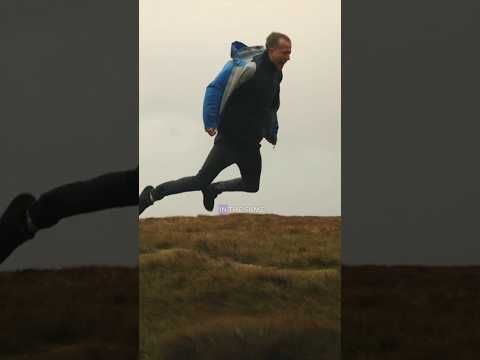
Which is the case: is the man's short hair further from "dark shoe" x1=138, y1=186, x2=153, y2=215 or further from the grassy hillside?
"dark shoe" x1=138, y1=186, x2=153, y2=215

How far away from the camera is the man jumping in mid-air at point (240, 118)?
7.86 metres

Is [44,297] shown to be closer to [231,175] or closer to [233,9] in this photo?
[231,175]

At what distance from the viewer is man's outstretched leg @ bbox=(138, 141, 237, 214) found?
7.81 metres

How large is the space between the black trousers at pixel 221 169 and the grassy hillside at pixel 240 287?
316mm

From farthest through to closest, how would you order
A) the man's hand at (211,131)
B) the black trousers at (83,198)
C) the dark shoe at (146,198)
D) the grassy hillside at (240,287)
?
1. the black trousers at (83,198)
2. the man's hand at (211,131)
3. the dark shoe at (146,198)
4. the grassy hillside at (240,287)

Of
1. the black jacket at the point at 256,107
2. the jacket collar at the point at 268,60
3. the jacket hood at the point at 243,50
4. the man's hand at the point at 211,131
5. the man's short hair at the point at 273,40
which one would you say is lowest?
the man's hand at the point at 211,131

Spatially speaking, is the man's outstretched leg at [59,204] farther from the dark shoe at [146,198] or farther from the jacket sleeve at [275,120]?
the jacket sleeve at [275,120]

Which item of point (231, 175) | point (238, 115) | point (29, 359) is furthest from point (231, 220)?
point (29, 359)

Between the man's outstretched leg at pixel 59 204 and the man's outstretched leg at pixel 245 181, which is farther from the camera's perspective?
the man's outstretched leg at pixel 59 204

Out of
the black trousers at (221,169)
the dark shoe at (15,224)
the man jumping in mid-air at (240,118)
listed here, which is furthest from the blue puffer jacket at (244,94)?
the dark shoe at (15,224)

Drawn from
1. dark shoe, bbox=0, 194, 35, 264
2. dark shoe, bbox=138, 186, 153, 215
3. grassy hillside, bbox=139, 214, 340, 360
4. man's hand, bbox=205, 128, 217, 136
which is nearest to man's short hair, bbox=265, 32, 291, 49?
man's hand, bbox=205, 128, 217, 136

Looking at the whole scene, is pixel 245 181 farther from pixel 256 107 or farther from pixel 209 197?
pixel 256 107

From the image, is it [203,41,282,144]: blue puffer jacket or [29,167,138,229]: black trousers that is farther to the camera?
[29,167,138,229]: black trousers

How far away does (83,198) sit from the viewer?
894 centimetres
